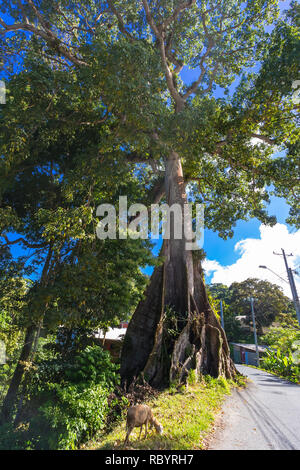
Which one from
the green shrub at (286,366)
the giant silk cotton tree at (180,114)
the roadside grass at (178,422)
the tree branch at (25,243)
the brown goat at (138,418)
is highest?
the giant silk cotton tree at (180,114)

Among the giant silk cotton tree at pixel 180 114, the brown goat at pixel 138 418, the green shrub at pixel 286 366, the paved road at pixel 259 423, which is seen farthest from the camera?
the green shrub at pixel 286 366

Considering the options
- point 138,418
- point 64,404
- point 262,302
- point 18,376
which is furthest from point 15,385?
point 262,302

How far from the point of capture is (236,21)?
1116 cm

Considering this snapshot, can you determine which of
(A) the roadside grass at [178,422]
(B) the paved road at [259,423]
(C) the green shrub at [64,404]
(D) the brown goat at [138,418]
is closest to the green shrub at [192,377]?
(A) the roadside grass at [178,422]

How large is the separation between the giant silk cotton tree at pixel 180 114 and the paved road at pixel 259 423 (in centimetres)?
167

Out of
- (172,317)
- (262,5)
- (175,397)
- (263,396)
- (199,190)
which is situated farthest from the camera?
(199,190)

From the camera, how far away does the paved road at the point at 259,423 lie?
397 centimetres

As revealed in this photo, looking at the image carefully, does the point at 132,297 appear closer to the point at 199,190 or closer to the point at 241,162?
the point at 241,162

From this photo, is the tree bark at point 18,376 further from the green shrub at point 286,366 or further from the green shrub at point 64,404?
the green shrub at point 286,366

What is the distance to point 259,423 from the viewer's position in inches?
197

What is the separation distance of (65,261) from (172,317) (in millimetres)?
4046

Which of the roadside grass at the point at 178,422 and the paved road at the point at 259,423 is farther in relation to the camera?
the paved road at the point at 259,423
